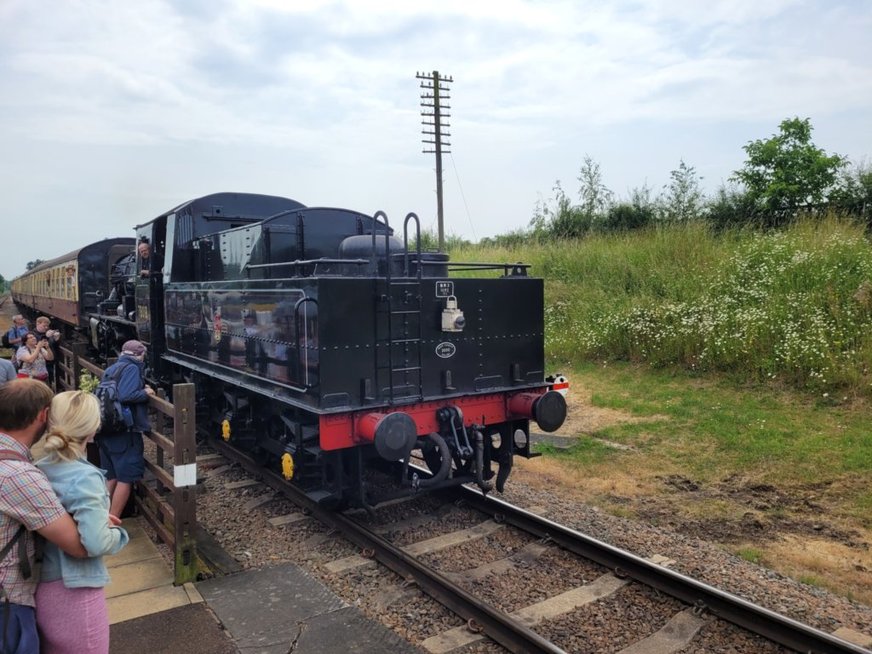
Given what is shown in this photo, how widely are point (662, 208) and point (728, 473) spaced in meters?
11.3

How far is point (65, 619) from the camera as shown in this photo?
7.86 ft

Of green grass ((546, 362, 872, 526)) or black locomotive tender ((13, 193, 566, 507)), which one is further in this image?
green grass ((546, 362, 872, 526))

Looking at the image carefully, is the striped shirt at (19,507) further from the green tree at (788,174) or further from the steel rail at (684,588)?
the green tree at (788,174)

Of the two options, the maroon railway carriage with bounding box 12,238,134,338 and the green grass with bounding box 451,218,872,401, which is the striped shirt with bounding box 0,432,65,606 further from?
the maroon railway carriage with bounding box 12,238,134,338

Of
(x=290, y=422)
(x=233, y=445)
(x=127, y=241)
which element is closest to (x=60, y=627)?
(x=290, y=422)

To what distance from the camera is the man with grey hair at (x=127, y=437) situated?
18.4ft

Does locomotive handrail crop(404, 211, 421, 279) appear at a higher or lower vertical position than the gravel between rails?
higher

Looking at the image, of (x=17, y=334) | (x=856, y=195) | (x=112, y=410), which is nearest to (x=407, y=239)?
(x=112, y=410)

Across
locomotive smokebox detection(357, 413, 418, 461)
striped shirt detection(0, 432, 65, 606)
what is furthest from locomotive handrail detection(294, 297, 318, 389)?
striped shirt detection(0, 432, 65, 606)

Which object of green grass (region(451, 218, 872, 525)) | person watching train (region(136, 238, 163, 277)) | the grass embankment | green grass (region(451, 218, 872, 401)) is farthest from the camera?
green grass (region(451, 218, 872, 401))

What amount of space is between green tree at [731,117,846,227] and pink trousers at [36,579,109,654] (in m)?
15.3

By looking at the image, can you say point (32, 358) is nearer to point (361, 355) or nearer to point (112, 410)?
point (112, 410)

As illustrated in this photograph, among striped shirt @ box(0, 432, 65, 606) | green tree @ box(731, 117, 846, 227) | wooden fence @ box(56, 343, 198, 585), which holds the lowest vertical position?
wooden fence @ box(56, 343, 198, 585)

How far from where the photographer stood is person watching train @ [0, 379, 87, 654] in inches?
88.0
